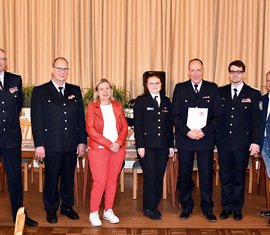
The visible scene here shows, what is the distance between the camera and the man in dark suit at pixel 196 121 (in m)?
4.18

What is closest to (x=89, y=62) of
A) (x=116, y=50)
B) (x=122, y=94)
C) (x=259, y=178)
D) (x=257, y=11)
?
(x=116, y=50)

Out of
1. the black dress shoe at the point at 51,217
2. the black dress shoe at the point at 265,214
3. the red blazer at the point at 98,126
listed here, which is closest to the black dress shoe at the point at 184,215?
the black dress shoe at the point at 265,214

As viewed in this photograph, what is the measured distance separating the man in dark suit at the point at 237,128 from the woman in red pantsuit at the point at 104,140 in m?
1.01

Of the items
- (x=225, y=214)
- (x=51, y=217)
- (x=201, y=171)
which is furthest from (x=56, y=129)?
(x=225, y=214)

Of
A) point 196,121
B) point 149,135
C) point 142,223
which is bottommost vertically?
point 142,223

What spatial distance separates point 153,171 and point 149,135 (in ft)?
1.21

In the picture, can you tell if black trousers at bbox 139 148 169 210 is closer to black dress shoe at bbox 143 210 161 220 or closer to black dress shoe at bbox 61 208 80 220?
black dress shoe at bbox 143 210 161 220

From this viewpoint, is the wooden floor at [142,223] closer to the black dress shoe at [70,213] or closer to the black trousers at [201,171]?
the black dress shoe at [70,213]

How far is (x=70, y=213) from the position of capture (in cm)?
439

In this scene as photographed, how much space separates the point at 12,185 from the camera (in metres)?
4.03

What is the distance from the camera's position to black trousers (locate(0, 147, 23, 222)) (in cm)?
395

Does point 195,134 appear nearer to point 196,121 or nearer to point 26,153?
point 196,121

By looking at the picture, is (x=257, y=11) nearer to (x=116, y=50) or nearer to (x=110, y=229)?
(x=116, y=50)

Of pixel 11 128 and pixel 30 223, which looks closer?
pixel 11 128
